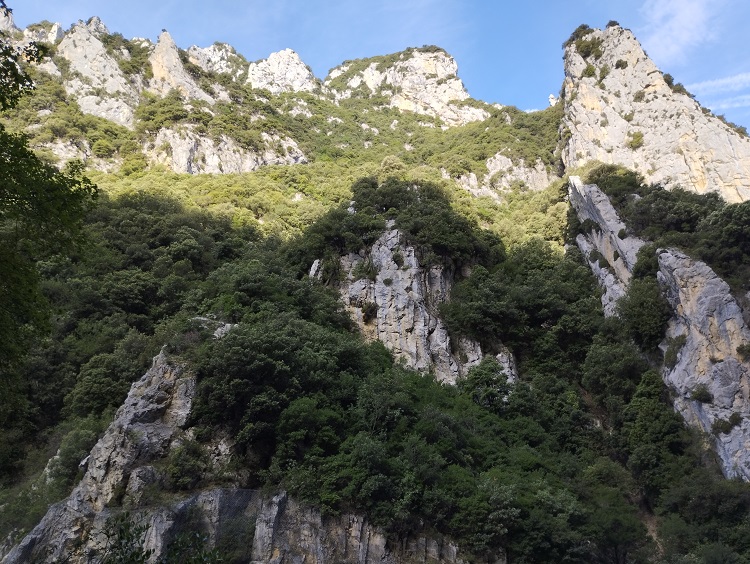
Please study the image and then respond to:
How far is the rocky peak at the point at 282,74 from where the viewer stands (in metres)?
102

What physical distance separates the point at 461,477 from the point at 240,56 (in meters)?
108

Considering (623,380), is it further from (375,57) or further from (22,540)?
(375,57)

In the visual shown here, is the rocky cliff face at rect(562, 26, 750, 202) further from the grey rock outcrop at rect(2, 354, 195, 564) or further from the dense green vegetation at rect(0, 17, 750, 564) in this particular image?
the grey rock outcrop at rect(2, 354, 195, 564)

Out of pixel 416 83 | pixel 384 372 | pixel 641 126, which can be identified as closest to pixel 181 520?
pixel 384 372

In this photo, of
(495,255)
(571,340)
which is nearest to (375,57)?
(495,255)

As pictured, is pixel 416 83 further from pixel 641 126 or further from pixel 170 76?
pixel 641 126

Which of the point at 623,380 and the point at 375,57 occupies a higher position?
the point at 375,57

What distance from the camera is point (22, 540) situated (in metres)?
17.0

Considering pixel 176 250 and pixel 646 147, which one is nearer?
pixel 176 250

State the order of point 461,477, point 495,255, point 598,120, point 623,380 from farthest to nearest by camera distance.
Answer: point 598,120
point 495,255
point 623,380
point 461,477

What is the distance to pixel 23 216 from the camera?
963 cm

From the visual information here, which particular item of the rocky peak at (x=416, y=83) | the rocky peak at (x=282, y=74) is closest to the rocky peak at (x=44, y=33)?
the rocky peak at (x=282, y=74)

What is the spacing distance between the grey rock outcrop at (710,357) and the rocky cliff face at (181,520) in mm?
12881

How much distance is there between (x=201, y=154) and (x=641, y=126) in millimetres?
38978
